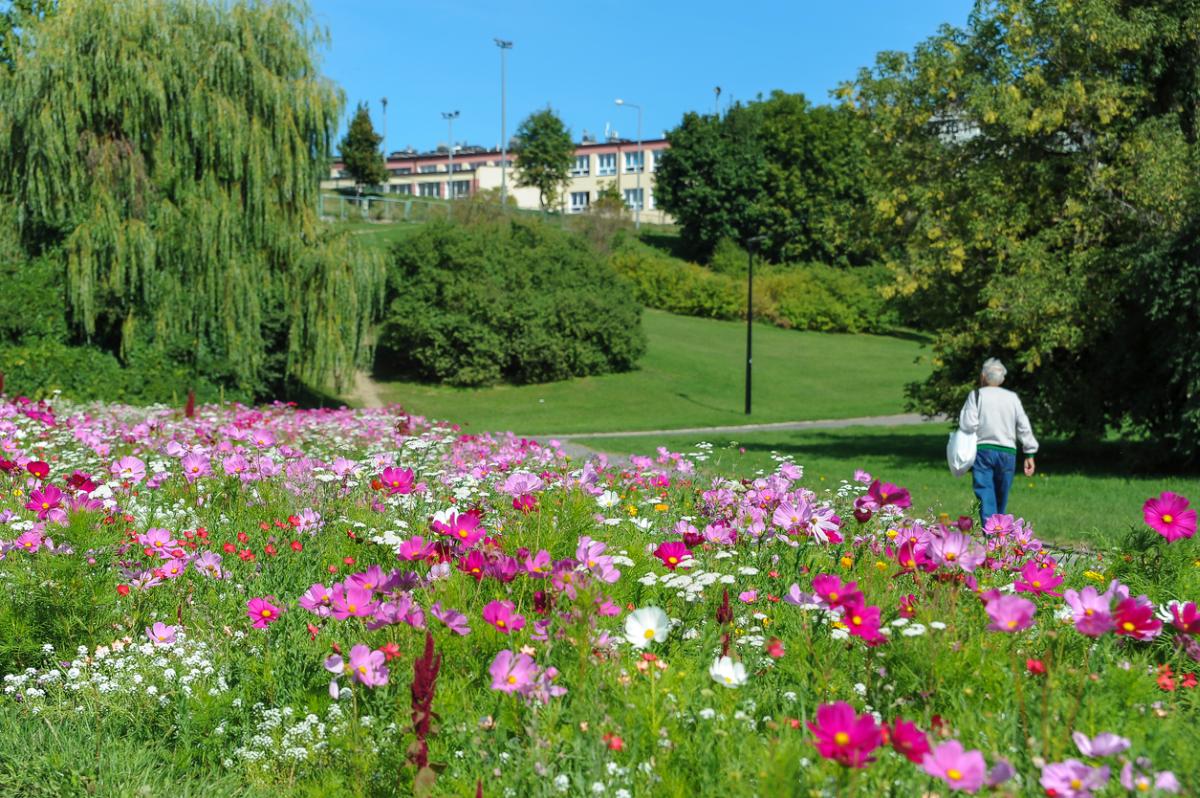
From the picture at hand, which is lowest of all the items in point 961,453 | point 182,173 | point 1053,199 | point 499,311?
point 499,311

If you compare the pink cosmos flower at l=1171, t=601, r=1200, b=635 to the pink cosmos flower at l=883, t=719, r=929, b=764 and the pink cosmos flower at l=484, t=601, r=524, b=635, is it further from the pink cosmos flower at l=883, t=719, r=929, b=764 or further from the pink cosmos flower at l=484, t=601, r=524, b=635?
the pink cosmos flower at l=484, t=601, r=524, b=635

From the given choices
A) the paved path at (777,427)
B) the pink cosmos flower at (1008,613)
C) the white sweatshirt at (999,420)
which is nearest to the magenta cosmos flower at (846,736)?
the pink cosmos flower at (1008,613)

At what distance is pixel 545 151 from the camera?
8312 centimetres

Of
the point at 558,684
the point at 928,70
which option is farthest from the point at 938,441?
the point at 558,684

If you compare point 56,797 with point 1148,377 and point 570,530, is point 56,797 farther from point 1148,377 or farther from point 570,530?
point 1148,377

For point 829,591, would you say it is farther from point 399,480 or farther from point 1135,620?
point 399,480

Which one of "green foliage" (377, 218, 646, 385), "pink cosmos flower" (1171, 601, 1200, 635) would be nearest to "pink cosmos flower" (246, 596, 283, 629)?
"pink cosmos flower" (1171, 601, 1200, 635)

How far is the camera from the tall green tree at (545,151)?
8262 cm

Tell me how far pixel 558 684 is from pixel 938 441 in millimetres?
23534

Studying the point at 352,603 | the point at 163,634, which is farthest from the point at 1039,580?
the point at 163,634

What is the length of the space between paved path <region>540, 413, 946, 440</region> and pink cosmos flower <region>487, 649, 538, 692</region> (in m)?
22.9

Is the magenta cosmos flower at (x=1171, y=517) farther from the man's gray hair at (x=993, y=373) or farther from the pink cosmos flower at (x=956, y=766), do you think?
the man's gray hair at (x=993, y=373)

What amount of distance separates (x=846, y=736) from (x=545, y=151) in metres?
83.5

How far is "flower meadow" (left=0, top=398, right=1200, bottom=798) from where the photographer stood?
272 centimetres
